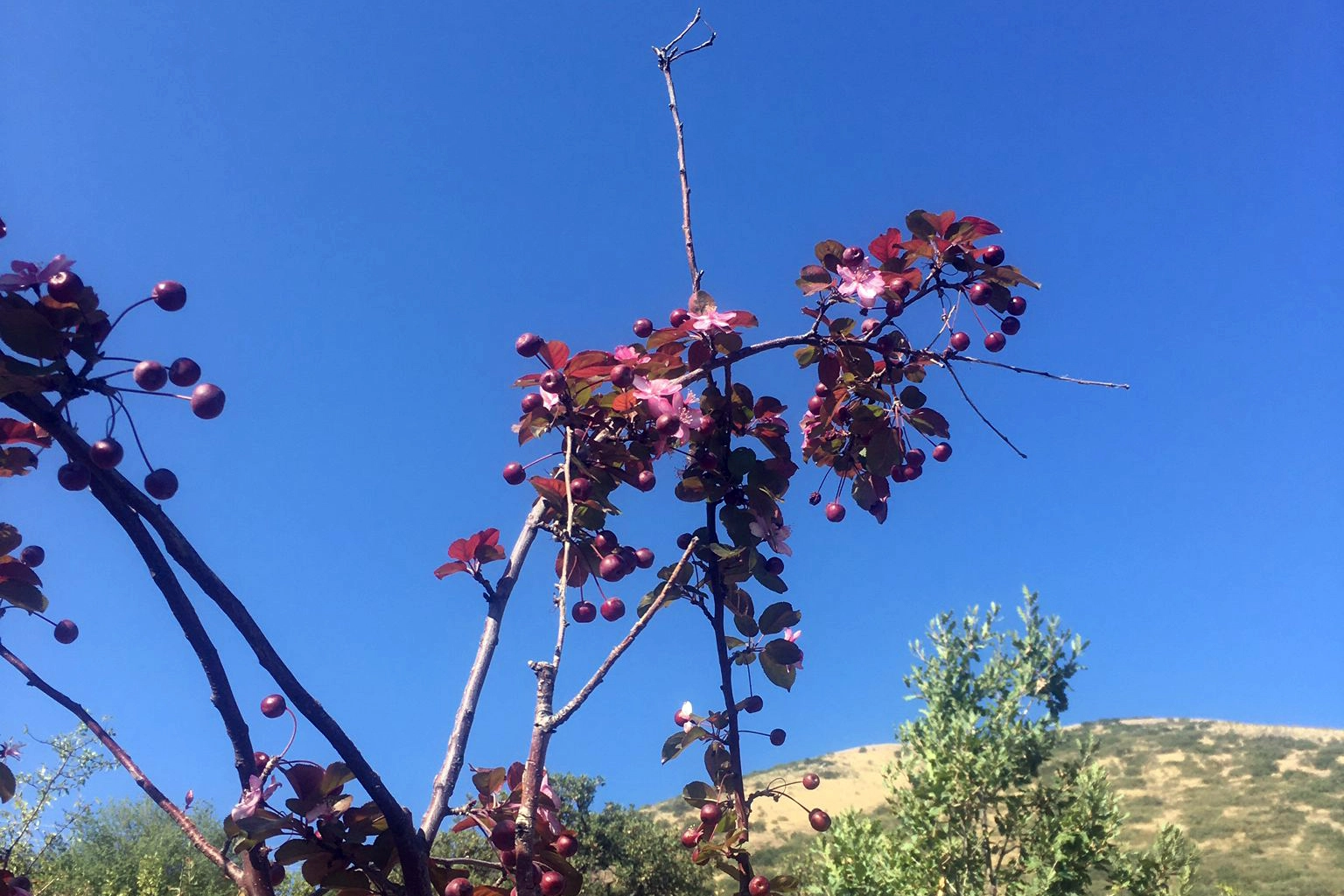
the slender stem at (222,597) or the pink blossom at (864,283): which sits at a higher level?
the pink blossom at (864,283)

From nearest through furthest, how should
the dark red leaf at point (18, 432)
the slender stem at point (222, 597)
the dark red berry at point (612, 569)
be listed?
the slender stem at point (222, 597), the dark red leaf at point (18, 432), the dark red berry at point (612, 569)

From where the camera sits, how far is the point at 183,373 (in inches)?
46.7

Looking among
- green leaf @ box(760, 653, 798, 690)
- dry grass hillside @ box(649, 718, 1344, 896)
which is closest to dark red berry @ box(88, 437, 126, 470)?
green leaf @ box(760, 653, 798, 690)

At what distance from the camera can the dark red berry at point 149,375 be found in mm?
1126

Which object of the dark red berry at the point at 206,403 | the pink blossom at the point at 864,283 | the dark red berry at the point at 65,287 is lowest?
the dark red berry at the point at 206,403

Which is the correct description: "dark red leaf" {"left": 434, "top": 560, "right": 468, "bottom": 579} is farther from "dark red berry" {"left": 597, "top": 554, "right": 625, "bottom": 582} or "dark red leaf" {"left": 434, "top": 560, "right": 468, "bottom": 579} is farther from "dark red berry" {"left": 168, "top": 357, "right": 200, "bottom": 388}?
"dark red berry" {"left": 168, "top": 357, "right": 200, "bottom": 388}

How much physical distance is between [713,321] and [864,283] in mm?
405

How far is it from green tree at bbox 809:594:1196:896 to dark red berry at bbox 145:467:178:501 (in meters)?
8.42

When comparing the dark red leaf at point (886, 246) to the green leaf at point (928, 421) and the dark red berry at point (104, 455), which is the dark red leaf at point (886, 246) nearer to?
the green leaf at point (928, 421)

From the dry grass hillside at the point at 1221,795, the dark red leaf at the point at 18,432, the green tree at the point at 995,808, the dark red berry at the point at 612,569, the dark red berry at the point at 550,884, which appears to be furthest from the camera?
the dry grass hillside at the point at 1221,795

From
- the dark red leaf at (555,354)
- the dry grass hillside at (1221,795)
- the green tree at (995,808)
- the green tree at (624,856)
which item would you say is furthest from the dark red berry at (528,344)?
the dry grass hillside at (1221,795)

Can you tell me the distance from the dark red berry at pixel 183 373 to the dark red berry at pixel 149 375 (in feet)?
0.14

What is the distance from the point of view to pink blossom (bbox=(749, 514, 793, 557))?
1934 mm

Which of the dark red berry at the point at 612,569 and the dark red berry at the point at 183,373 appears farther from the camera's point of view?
the dark red berry at the point at 612,569
